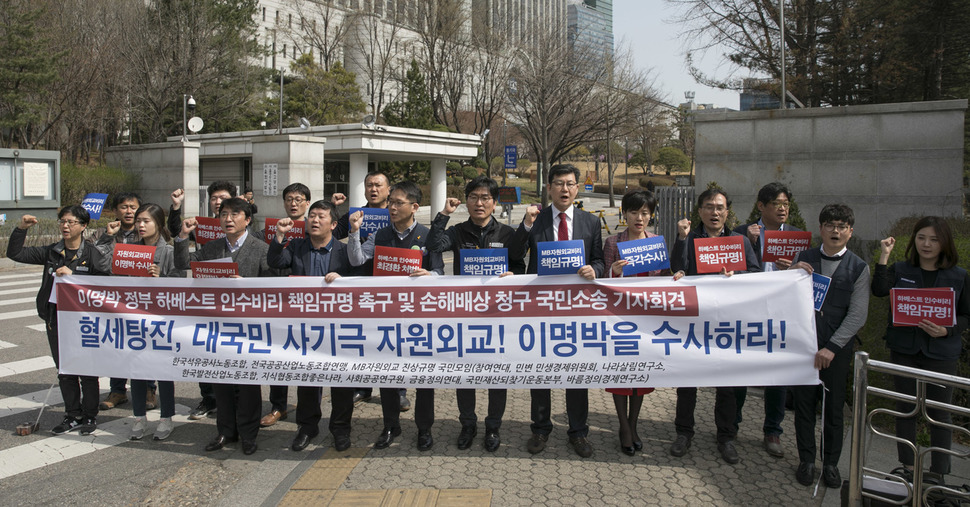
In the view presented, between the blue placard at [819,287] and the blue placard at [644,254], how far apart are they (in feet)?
3.24

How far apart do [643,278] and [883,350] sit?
7.99 ft

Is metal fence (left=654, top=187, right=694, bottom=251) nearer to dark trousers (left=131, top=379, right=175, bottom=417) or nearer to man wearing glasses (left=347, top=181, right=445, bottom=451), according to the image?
man wearing glasses (left=347, top=181, right=445, bottom=451)

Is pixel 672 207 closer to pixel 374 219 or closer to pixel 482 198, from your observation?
pixel 374 219

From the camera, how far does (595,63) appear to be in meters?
31.3

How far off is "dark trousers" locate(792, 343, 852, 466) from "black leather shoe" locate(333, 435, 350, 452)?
3229mm

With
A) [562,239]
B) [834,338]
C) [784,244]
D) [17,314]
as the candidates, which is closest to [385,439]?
A: [562,239]

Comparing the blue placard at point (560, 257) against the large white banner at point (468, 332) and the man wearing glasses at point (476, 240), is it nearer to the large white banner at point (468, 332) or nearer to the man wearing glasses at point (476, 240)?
the large white banner at point (468, 332)

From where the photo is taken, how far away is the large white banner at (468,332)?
Answer: 4.85m

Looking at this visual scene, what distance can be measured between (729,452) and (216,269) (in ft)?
13.2

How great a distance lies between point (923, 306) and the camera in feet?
14.5

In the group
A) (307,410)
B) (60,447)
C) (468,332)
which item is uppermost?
(468,332)

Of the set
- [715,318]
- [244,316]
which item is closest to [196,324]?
[244,316]

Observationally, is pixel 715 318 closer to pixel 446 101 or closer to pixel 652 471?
pixel 652 471

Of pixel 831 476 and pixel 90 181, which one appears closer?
pixel 831 476
